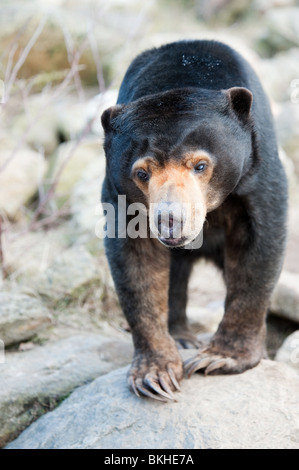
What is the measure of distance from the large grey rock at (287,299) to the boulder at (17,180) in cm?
332

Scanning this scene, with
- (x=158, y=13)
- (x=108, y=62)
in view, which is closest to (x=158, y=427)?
(x=108, y=62)

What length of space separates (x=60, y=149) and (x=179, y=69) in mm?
5226

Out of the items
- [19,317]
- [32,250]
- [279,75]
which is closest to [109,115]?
[19,317]

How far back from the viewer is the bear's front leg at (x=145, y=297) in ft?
12.6

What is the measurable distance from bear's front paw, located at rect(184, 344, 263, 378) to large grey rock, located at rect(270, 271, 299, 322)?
1.52 metres

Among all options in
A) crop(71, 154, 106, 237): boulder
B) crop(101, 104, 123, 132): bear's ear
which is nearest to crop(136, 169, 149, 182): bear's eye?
crop(101, 104, 123, 132): bear's ear

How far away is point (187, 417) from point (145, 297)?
772 mm

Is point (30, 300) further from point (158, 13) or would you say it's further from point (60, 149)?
point (158, 13)

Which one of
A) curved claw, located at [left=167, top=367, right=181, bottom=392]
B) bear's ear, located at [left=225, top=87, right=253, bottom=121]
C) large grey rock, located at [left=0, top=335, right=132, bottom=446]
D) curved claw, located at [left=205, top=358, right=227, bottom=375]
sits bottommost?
large grey rock, located at [left=0, top=335, right=132, bottom=446]

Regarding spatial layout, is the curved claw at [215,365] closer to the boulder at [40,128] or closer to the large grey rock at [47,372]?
the large grey rock at [47,372]

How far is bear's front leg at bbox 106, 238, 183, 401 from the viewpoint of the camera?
3.83 meters

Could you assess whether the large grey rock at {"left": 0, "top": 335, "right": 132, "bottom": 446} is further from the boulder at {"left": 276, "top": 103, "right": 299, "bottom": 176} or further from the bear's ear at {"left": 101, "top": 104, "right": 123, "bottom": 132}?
the boulder at {"left": 276, "top": 103, "right": 299, "bottom": 176}

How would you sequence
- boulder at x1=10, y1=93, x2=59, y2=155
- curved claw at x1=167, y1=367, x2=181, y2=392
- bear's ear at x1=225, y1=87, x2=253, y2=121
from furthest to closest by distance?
boulder at x1=10, y1=93, x2=59, y2=155, curved claw at x1=167, y1=367, x2=181, y2=392, bear's ear at x1=225, y1=87, x2=253, y2=121

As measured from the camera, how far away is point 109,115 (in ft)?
11.8
